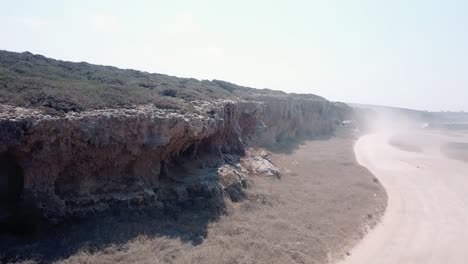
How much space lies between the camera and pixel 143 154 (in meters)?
18.3

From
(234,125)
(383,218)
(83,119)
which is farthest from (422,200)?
(83,119)

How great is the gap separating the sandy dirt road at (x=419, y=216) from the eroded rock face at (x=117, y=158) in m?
7.95

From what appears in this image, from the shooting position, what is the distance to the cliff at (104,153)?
47.1ft

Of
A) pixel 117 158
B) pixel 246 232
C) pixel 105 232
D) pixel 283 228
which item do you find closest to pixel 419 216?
pixel 283 228

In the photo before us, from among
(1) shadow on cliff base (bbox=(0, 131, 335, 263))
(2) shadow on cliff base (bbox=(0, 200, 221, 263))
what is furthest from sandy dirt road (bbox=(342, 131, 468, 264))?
(2) shadow on cliff base (bbox=(0, 200, 221, 263))

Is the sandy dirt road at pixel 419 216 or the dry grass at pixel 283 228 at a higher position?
the dry grass at pixel 283 228

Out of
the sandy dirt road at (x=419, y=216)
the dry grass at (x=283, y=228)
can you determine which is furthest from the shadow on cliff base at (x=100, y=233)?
the sandy dirt road at (x=419, y=216)

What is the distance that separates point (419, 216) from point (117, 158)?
18.9 metres

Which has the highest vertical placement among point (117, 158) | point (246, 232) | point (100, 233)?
point (117, 158)

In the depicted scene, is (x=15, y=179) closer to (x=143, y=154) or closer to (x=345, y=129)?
(x=143, y=154)

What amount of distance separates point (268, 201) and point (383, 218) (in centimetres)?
733

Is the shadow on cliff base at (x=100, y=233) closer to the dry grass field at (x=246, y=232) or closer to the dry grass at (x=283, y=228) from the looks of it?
the dry grass field at (x=246, y=232)

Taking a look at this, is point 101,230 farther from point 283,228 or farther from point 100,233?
point 283,228

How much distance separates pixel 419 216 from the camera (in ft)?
81.2
